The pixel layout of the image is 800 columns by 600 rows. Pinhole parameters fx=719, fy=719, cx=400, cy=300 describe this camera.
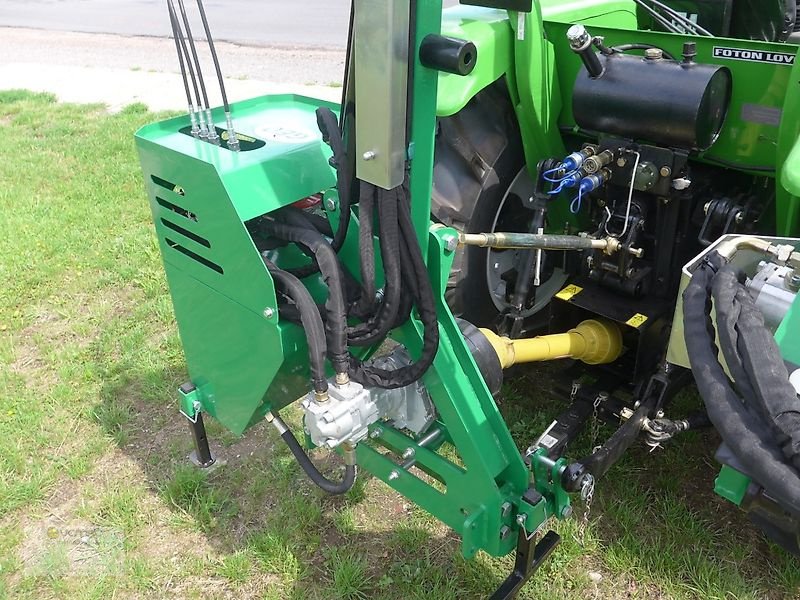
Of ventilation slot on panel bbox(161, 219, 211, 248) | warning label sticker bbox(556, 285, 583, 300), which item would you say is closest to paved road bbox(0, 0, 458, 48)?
warning label sticker bbox(556, 285, 583, 300)

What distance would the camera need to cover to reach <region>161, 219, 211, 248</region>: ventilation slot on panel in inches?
68.1

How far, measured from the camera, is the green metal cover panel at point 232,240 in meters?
1.60

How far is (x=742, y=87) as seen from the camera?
1.89 m

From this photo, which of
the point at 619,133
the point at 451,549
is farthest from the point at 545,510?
the point at 619,133

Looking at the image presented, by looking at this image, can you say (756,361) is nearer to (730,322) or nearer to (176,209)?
(730,322)

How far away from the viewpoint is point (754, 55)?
Answer: 1.83 metres

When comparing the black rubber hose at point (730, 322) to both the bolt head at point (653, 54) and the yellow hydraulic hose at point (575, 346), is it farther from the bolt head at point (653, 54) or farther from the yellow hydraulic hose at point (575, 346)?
the bolt head at point (653, 54)

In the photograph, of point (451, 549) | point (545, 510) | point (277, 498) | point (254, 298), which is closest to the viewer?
point (254, 298)

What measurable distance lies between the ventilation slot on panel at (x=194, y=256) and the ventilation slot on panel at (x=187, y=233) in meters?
0.04

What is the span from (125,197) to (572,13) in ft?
10.8

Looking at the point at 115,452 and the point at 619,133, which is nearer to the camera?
the point at 619,133

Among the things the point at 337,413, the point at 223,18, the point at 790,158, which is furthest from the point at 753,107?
the point at 223,18

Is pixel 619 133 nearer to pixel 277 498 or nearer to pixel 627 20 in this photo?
pixel 627 20

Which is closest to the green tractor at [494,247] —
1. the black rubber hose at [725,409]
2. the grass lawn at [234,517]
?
the black rubber hose at [725,409]
